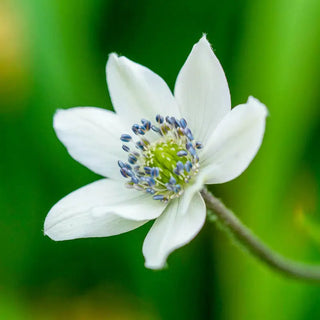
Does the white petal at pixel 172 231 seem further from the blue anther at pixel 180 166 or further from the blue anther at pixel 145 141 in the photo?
the blue anther at pixel 145 141

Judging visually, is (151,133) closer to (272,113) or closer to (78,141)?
(78,141)

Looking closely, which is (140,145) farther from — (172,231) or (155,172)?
(172,231)

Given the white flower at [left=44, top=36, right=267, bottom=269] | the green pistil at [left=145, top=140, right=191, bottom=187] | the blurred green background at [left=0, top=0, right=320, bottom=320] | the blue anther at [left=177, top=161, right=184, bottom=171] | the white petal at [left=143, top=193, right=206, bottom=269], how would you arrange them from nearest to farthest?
the white petal at [left=143, top=193, right=206, bottom=269] < the white flower at [left=44, top=36, right=267, bottom=269] < the blue anther at [left=177, top=161, right=184, bottom=171] < the green pistil at [left=145, top=140, right=191, bottom=187] < the blurred green background at [left=0, top=0, right=320, bottom=320]

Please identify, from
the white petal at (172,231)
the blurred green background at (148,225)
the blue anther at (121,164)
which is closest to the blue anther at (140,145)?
the blue anther at (121,164)

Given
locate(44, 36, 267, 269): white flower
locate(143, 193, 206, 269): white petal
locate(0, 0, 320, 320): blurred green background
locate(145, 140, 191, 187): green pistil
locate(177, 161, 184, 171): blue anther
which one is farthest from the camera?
locate(0, 0, 320, 320): blurred green background

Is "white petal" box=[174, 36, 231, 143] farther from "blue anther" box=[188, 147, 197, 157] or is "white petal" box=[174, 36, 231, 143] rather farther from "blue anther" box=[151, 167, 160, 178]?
"blue anther" box=[151, 167, 160, 178]

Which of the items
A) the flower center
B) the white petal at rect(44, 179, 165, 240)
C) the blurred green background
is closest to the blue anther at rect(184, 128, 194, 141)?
the flower center
